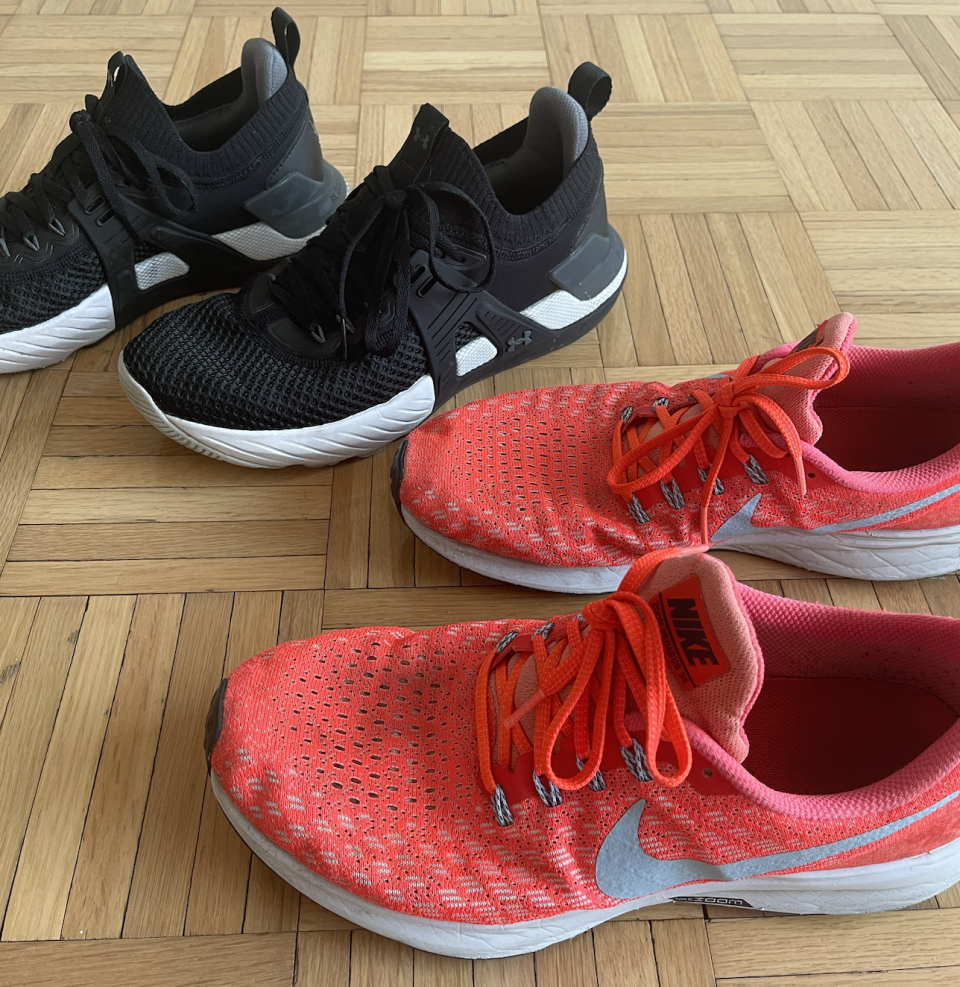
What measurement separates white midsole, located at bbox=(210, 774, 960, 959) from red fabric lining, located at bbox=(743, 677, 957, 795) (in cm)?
5

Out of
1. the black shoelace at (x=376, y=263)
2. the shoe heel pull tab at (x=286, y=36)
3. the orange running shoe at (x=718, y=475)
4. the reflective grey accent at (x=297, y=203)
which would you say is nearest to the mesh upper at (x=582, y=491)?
the orange running shoe at (x=718, y=475)

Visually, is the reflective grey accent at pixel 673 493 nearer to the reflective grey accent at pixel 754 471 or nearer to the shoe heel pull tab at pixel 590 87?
the reflective grey accent at pixel 754 471

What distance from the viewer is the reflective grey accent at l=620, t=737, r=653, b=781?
484mm

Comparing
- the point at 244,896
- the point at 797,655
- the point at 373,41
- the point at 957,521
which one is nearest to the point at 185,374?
the point at 244,896

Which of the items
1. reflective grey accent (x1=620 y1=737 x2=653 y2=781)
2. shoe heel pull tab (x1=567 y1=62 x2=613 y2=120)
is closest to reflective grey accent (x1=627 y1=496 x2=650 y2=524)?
reflective grey accent (x1=620 y1=737 x2=653 y2=781)

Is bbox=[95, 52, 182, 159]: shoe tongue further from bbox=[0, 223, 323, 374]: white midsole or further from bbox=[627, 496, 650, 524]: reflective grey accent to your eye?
bbox=[627, 496, 650, 524]: reflective grey accent

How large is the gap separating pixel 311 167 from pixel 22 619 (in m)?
0.53

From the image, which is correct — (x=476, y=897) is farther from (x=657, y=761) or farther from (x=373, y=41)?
(x=373, y=41)

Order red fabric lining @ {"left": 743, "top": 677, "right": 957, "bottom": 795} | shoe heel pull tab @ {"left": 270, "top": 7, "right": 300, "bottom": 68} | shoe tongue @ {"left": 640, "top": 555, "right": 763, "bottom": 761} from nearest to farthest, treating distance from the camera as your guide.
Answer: shoe tongue @ {"left": 640, "top": 555, "right": 763, "bottom": 761}
red fabric lining @ {"left": 743, "top": 677, "right": 957, "bottom": 795}
shoe heel pull tab @ {"left": 270, "top": 7, "right": 300, "bottom": 68}

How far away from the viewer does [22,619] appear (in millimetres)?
701

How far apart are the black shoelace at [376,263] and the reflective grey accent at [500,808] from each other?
15.5 inches

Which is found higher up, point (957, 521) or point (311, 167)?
point (311, 167)

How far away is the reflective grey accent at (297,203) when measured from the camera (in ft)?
2.92

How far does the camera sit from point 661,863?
0.51m
